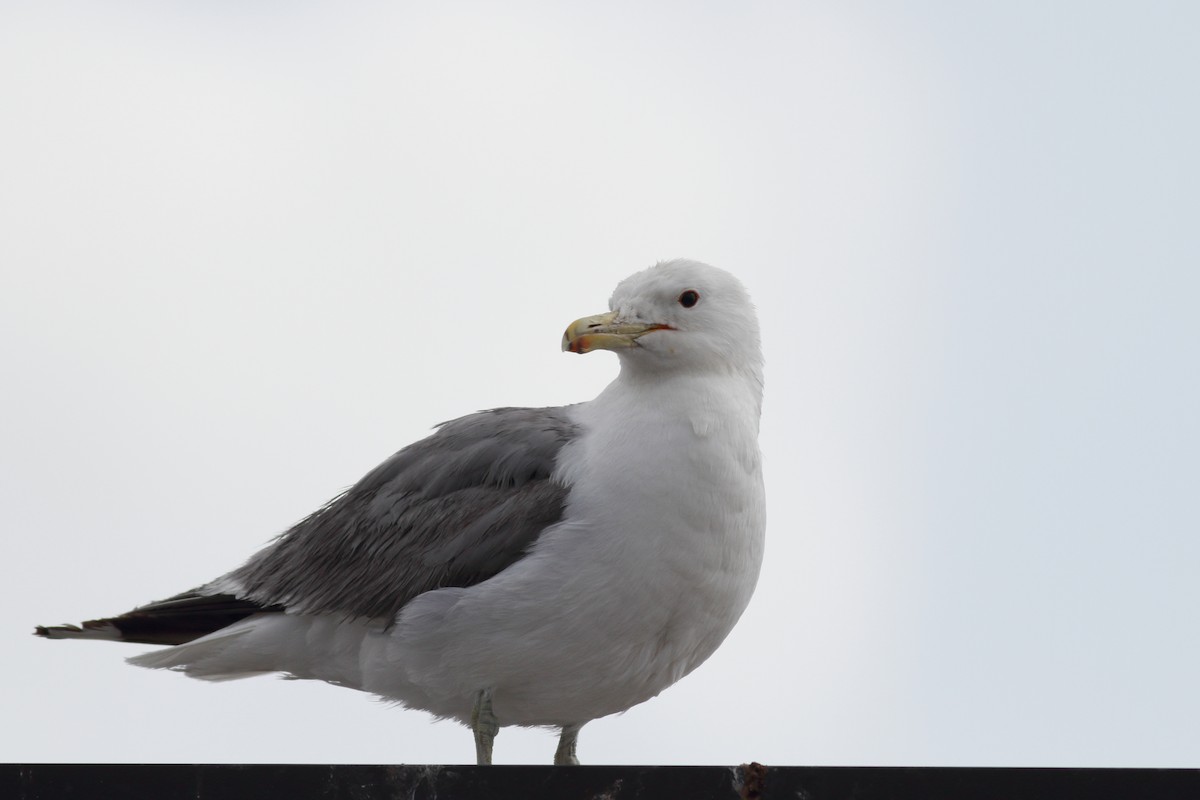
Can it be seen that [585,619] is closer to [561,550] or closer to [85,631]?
[561,550]

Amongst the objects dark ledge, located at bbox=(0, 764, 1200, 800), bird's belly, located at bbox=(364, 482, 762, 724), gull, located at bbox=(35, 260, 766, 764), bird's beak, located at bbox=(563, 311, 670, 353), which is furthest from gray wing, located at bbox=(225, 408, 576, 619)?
dark ledge, located at bbox=(0, 764, 1200, 800)

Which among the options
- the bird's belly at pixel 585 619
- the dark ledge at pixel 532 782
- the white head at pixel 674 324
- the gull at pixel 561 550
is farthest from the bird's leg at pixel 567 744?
the dark ledge at pixel 532 782

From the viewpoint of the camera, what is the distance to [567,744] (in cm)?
566

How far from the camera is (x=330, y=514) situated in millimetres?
5832

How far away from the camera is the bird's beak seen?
517 centimetres

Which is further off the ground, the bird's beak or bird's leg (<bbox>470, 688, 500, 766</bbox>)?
the bird's beak

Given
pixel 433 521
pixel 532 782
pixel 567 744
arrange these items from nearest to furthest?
pixel 532 782
pixel 433 521
pixel 567 744

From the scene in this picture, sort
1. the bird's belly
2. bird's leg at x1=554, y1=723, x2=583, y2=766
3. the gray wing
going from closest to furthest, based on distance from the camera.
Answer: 1. the bird's belly
2. the gray wing
3. bird's leg at x1=554, y1=723, x2=583, y2=766

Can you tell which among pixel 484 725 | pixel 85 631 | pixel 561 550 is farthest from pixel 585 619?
pixel 85 631

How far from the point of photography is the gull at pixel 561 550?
194 inches

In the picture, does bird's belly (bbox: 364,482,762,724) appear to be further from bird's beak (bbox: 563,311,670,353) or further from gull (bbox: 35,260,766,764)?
bird's beak (bbox: 563,311,670,353)

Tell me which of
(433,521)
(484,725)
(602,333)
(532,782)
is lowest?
(532,782)

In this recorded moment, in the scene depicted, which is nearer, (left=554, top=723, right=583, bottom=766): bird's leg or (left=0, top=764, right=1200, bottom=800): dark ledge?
(left=0, top=764, right=1200, bottom=800): dark ledge

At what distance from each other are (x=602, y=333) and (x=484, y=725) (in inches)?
54.1
